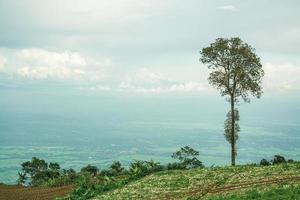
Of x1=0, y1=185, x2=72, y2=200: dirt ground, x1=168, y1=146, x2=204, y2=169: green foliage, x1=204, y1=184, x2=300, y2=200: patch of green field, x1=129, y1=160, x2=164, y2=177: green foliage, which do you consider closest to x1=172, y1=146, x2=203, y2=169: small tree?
x1=168, y1=146, x2=204, y2=169: green foliage

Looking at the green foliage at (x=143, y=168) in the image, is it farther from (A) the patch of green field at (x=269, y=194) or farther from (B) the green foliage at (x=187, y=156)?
(B) the green foliage at (x=187, y=156)

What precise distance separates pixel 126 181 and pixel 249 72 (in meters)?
21.4

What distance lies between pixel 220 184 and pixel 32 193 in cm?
→ 2661

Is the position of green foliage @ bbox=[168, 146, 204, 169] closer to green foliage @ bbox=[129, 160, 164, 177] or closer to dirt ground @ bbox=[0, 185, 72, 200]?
green foliage @ bbox=[129, 160, 164, 177]

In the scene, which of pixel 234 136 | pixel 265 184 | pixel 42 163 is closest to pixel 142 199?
pixel 265 184

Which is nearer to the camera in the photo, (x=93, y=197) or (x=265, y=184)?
(x=265, y=184)

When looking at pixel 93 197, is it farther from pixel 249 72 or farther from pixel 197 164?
pixel 197 164

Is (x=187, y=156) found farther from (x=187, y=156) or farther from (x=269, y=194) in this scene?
(x=269, y=194)

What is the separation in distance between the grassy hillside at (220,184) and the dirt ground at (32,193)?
9461mm

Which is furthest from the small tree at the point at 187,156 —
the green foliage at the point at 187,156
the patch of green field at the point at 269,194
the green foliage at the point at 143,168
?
the patch of green field at the point at 269,194

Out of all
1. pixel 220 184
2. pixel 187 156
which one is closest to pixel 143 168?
pixel 220 184

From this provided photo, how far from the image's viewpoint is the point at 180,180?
46.8 metres

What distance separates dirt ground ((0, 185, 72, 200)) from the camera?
54.7 metres

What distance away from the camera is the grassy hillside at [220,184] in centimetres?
3294
